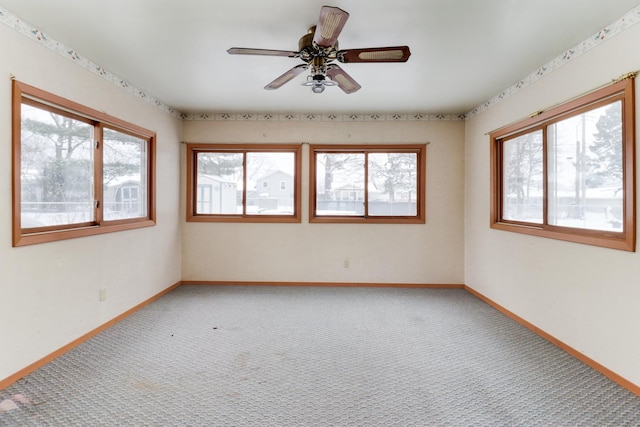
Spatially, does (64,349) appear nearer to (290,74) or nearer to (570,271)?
(290,74)

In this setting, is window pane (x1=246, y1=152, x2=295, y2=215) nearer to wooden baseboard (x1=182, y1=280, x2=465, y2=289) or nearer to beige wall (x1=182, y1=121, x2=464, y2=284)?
beige wall (x1=182, y1=121, x2=464, y2=284)

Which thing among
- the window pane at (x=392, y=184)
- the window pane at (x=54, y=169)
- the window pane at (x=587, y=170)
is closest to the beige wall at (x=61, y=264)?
the window pane at (x=54, y=169)

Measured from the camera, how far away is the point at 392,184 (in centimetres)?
446

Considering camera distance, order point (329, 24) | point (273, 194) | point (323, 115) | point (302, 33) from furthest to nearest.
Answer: point (273, 194)
point (323, 115)
point (302, 33)
point (329, 24)

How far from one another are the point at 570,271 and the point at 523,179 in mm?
1132

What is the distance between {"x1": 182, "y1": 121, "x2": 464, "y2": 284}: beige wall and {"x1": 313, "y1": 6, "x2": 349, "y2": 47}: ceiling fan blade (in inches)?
101

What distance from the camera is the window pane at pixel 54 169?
2248 millimetres

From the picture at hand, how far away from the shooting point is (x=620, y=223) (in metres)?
2.18

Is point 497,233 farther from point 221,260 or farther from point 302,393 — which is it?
point 221,260

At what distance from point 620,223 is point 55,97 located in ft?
13.8

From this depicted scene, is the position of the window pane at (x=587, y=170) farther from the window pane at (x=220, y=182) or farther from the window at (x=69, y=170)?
the window at (x=69, y=170)

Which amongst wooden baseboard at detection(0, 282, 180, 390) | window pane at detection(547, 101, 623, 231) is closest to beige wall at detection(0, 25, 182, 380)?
wooden baseboard at detection(0, 282, 180, 390)

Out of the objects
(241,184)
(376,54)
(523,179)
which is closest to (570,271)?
(523,179)

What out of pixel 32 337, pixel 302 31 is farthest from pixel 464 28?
pixel 32 337
